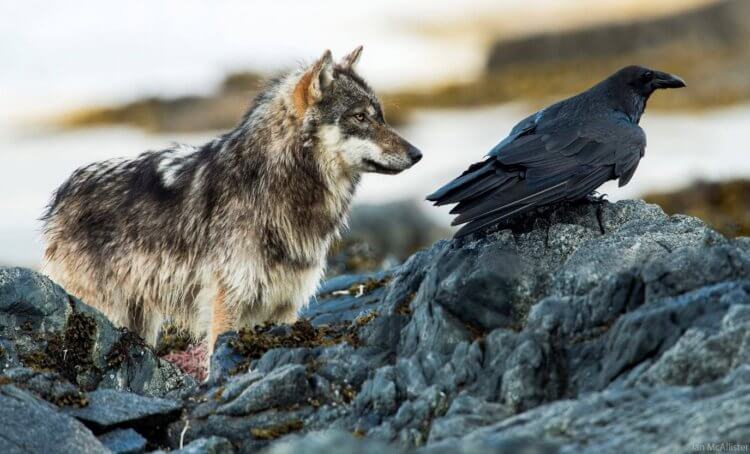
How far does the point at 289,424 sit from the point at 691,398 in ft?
8.68

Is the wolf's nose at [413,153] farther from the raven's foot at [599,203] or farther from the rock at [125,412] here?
the rock at [125,412]

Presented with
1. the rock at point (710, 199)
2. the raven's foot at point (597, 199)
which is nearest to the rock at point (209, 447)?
the raven's foot at point (597, 199)

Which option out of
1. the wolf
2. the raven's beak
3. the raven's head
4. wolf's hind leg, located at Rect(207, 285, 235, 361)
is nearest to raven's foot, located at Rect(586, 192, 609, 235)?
the raven's head

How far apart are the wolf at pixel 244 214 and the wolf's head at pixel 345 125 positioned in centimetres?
1

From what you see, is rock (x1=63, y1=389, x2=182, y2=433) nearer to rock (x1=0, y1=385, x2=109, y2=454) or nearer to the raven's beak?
rock (x1=0, y1=385, x2=109, y2=454)

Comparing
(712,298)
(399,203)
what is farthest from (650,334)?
(399,203)

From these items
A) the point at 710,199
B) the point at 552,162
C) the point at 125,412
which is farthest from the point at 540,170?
the point at 710,199

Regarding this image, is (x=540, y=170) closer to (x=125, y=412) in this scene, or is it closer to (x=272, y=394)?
(x=272, y=394)

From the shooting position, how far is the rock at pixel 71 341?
9.70 m

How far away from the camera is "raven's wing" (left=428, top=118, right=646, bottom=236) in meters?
8.59

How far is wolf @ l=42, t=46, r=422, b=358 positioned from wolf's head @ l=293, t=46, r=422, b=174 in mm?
12

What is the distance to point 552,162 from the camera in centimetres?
887

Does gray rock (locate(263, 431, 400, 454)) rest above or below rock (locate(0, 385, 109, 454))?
below

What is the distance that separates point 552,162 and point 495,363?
2083 mm
